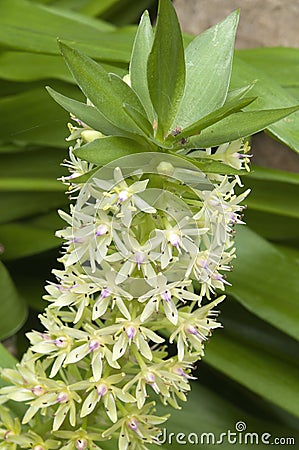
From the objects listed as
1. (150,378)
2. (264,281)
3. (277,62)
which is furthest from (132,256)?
(277,62)

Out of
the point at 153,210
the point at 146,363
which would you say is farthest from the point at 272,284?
the point at 153,210

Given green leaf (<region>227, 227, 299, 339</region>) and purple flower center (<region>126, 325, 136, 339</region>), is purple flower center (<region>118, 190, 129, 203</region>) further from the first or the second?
green leaf (<region>227, 227, 299, 339</region>)

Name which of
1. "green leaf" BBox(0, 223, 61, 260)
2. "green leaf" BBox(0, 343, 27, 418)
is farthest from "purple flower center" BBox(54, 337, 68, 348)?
"green leaf" BBox(0, 223, 61, 260)

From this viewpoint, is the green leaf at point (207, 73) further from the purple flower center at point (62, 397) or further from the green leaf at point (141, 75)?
the purple flower center at point (62, 397)

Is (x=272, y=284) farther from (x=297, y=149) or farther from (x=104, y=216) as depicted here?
(x=104, y=216)

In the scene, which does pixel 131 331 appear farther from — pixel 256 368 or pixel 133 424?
pixel 256 368

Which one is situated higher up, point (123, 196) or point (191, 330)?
point (123, 196)
